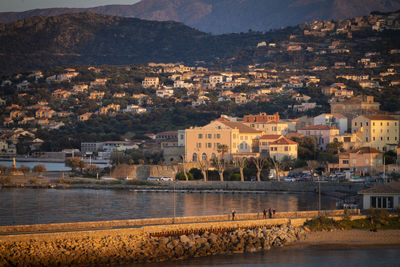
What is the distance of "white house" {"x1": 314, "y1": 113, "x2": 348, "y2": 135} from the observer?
7906 cm

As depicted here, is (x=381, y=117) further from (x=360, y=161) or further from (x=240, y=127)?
(x=240, y=127)

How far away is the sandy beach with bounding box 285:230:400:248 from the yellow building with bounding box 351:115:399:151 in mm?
39611

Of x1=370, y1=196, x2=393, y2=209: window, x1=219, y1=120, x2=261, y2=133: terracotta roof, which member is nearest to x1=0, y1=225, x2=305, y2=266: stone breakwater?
x1=370, y1=196, x2=393, y2=209: window

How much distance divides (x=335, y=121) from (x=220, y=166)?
1930 centimetres

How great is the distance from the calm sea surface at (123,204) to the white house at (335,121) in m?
21.8

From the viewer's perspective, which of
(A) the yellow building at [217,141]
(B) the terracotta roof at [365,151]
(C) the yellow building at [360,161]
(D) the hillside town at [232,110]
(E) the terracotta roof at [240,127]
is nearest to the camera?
(C) the yellow building at [360,161]

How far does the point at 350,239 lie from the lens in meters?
33.4

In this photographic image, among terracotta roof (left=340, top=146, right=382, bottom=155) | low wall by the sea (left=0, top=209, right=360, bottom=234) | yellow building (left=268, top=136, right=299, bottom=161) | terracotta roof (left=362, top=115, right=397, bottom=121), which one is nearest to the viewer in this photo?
low wall by the sea (left=0, top=209, right=360, bottom=234)

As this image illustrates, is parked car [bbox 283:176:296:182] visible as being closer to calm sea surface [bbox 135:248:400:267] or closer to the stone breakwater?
the stone breakwater

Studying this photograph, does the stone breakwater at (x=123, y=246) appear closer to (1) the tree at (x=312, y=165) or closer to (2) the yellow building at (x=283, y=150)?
(1) the tree at (x=312, y=165)

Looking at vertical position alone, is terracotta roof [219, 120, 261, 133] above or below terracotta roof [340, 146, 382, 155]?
above

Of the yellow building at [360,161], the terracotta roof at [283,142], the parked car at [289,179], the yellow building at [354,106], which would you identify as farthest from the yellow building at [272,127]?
the parked car at [289,179]

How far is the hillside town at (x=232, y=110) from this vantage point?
2837 inches

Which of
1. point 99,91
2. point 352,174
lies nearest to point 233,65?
point 99,91
